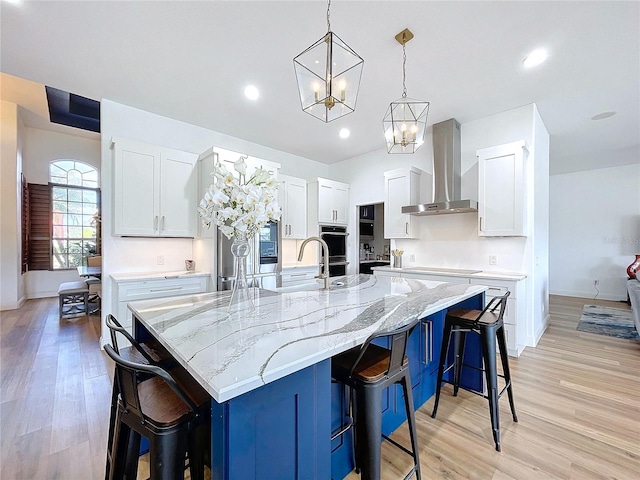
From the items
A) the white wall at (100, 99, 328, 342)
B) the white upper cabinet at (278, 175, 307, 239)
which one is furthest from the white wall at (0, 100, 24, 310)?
the white upper cabinet at (278, 175, 307, 239)

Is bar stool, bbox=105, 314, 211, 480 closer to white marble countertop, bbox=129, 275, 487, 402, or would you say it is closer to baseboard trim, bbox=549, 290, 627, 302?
white marble countertop, bbox=129, 275, 487, 402

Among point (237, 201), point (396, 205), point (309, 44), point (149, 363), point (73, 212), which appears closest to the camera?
point (149, 363)

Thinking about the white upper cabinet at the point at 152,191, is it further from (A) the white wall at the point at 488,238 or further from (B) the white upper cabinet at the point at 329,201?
(A) the white wall at the point at 488,238

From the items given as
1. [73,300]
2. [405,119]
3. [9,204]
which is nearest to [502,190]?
[405,119]

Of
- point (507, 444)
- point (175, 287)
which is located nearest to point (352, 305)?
point (507, 444)

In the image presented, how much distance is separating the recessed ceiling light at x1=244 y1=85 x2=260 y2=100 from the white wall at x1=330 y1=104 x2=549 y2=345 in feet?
8.56

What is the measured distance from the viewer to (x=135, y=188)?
3328mm

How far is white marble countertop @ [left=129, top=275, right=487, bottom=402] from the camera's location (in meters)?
0.81

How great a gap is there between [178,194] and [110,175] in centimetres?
74

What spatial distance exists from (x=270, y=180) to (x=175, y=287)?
8.29 feet

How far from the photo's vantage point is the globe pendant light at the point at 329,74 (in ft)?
5.25

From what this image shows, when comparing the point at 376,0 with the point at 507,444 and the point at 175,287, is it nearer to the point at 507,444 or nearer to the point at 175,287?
the point at 507,444

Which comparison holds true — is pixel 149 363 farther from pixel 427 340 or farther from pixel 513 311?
pixel 513 311

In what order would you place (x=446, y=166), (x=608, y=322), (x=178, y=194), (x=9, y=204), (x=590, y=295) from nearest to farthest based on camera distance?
(x=178, y=194) < (x=446, y=166) < (x=608, y=322) < (x=9, y=204) < (x=590, y=295)
